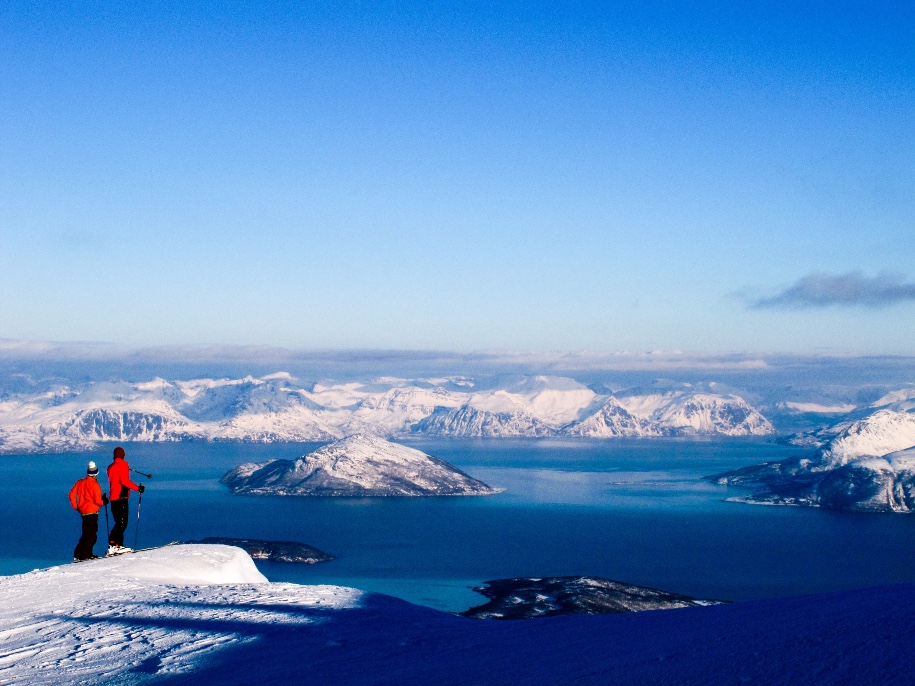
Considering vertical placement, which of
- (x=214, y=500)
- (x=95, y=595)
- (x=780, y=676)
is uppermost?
(x=780, y=676)

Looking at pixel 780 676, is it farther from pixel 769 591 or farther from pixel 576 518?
pixel 576 518

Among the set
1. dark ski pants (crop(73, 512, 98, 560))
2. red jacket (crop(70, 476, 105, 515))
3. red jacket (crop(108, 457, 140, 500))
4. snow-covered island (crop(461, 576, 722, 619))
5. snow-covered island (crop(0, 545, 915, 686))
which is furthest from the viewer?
snow-covered island (crop(461, 576, 722, 619))

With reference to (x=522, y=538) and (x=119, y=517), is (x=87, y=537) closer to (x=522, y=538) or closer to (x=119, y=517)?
(x=119, y=517)

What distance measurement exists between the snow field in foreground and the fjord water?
61.5m

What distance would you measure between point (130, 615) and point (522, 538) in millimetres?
121564

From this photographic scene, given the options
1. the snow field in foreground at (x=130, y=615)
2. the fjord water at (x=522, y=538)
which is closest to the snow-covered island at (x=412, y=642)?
the snow field in foreground at (x=130, y=615)

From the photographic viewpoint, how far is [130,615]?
40.7 ft

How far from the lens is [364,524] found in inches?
5994

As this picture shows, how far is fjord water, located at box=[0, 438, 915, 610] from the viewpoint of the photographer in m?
96.2

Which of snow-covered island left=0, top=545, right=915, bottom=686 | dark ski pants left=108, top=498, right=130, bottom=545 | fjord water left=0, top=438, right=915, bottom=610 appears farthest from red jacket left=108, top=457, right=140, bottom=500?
fjord water left=0, top=438, right=915, bottom=610

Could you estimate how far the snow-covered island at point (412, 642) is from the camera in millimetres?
8039

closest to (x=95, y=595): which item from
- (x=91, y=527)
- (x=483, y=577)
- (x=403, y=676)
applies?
(x=91, y=527)

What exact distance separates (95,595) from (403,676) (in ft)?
24.6

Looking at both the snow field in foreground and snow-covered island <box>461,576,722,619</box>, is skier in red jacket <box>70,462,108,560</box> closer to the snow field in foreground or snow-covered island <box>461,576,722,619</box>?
the snow field in foreground
